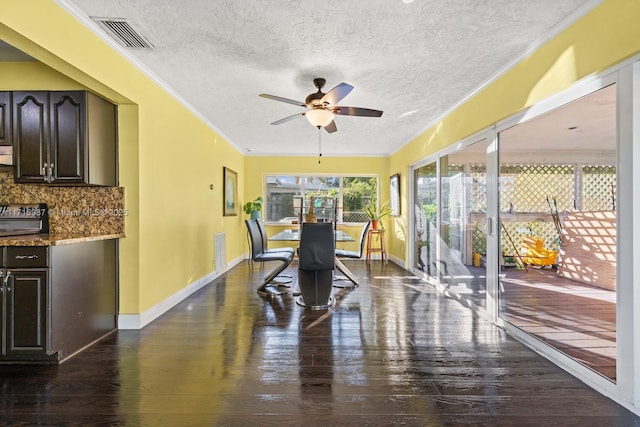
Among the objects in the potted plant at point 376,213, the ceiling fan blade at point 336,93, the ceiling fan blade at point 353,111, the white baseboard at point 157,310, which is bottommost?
the white baseboard at point 157,310

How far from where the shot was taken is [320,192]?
7.26 meters

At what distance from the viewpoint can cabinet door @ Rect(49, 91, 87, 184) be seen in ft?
8.43

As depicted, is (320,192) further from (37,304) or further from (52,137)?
(37,304)

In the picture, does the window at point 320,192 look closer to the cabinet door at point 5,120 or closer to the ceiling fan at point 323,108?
the ceiling fan at point 323,108

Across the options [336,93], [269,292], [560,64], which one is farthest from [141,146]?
[560,64]

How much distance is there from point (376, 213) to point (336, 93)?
4.61 metres

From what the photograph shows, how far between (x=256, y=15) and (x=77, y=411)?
263 cm

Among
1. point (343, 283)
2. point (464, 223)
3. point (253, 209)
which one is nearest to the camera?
point (464, 223)

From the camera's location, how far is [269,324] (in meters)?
3.06

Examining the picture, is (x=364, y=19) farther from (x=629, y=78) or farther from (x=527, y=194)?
(x=527, y=194)

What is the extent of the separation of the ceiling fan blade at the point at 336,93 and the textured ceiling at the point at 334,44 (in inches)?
10.6

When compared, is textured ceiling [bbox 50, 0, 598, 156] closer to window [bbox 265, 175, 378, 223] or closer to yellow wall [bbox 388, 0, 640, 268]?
yellow wall [bbox 388, 0, 640, 268]

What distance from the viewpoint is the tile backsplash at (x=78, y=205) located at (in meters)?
2.88

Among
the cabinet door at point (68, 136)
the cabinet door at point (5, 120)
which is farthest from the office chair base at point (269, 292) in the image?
the cabinet door at point (5, 120)
